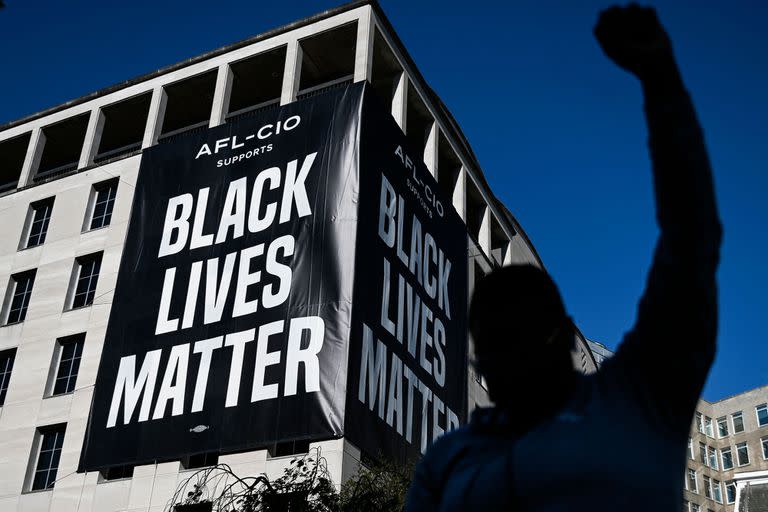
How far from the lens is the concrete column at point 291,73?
1237 inches

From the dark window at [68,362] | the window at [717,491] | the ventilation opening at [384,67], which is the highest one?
the ventilation opening at [384,67]

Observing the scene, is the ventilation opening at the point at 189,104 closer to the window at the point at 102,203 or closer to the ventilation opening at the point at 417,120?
the window at the point at 102,203

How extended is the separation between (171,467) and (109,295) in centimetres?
728

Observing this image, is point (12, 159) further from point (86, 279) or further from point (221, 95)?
point (221, 95)

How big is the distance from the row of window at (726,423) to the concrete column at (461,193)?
49.7 m

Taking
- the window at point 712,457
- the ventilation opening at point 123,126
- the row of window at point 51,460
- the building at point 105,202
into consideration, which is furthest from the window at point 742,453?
Answer: the row of window at point 51,460

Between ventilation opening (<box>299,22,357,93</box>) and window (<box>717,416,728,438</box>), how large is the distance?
2337 inches

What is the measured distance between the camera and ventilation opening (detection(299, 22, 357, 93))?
33.3 metres

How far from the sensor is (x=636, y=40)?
5.47ft

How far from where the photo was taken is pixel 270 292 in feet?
83.3

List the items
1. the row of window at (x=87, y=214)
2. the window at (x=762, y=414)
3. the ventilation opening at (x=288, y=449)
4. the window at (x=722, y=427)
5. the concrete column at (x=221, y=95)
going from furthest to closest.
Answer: the window at (x=722, y=427) → the window at (x=762, y=414) → the row of window at (x=87, y=214) → the concrete column at (x=221, y=95) → the ventilation opening at (x=288, y=449)

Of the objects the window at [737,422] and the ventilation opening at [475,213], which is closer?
the ventilation opening at [475,213]

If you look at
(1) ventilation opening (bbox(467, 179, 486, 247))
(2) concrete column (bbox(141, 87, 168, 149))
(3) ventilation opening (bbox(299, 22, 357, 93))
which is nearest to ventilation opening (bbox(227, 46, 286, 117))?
(3) ventilation opening (bbox(299, 22, 357, 93))

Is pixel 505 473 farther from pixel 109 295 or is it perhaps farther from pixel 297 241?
pixel 109 295
